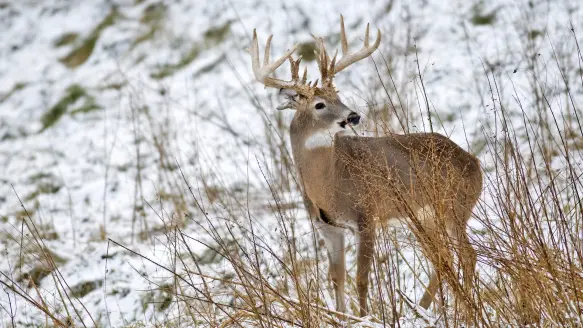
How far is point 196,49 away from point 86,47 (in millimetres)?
1818

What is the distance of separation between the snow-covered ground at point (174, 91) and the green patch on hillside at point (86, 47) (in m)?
0.02

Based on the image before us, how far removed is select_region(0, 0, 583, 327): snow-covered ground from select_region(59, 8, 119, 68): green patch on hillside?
0.02m

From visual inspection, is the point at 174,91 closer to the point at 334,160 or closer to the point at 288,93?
the point at 288,93

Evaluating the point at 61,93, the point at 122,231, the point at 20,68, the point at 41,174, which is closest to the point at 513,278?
the point at 122,231

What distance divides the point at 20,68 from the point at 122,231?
4831mm

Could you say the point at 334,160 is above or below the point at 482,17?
below

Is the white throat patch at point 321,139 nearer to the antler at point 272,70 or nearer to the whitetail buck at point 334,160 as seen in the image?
the whitetail buck at point 334,160

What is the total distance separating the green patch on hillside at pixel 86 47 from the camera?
32.5 feet

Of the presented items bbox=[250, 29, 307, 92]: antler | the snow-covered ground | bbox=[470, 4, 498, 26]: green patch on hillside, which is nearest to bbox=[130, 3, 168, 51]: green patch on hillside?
the snow-covered ground

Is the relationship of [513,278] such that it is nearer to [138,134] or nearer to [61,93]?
[138,134]

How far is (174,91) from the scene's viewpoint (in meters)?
8.73

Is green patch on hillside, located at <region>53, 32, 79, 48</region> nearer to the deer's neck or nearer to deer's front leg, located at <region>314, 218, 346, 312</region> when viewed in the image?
the deer's neck

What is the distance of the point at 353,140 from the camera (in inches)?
165

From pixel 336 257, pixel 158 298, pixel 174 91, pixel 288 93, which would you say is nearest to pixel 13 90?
pixel 174 91
